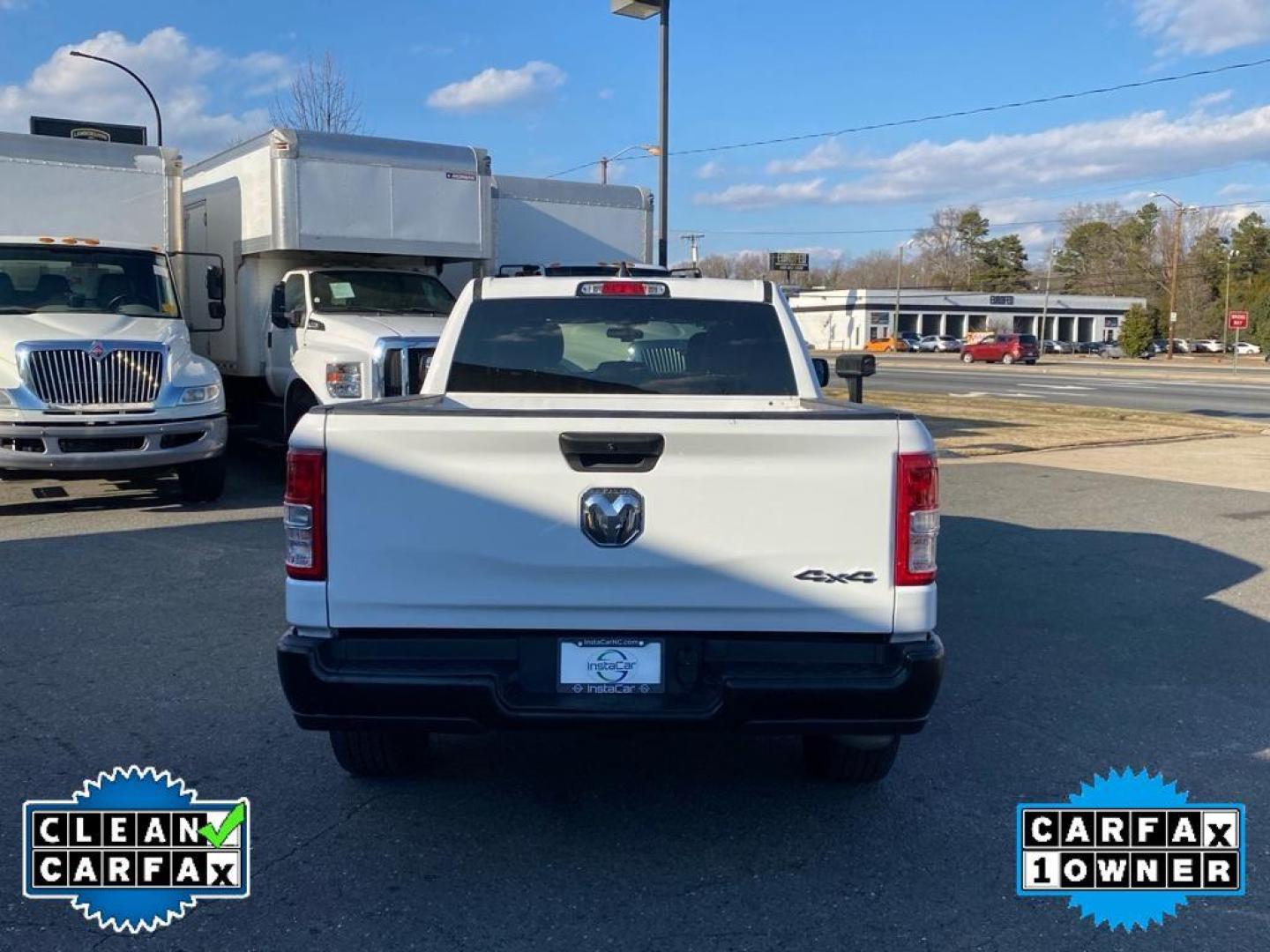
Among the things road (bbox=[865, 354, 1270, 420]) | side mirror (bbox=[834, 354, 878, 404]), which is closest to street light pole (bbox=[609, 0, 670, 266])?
side mirror (bbox=[834, 354, 878, 404])

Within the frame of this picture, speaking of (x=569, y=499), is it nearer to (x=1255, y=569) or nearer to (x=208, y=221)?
(x=1255, y=569)

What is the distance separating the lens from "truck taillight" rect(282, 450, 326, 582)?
370 cm

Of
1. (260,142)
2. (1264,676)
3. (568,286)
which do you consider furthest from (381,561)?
(260,142)

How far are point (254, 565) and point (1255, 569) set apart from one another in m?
7.70

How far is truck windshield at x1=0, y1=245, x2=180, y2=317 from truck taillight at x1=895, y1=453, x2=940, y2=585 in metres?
9.83

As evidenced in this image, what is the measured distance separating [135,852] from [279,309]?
9.00 m

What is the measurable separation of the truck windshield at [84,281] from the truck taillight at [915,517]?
9.83 meters

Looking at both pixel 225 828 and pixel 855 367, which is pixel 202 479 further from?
pixel 225 828

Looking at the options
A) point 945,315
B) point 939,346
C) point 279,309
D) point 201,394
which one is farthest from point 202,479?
point 945,315

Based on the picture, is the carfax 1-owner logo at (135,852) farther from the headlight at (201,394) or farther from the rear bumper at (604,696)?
the headlight at (201,394)

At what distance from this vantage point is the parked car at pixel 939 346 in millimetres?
87556

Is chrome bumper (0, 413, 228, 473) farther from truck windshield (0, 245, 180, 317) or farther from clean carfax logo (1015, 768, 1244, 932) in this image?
clean carfax logo (1015, 768, 1244, 932)

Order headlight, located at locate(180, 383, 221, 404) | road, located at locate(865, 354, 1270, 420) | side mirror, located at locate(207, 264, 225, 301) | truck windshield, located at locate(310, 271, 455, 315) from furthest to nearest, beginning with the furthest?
1. road, located at locate(865, 354, 1270, 420)
2. side mirror, located at locate(207, 264, 225, 301)
3. truck windshield, located at locate(310, 271, 455, 315)
4. headlight, located at locate(180, 383, 221, 404)

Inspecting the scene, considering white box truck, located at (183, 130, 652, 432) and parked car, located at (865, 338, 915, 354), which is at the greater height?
white box truck, located at (183, 130, 652, 432)
